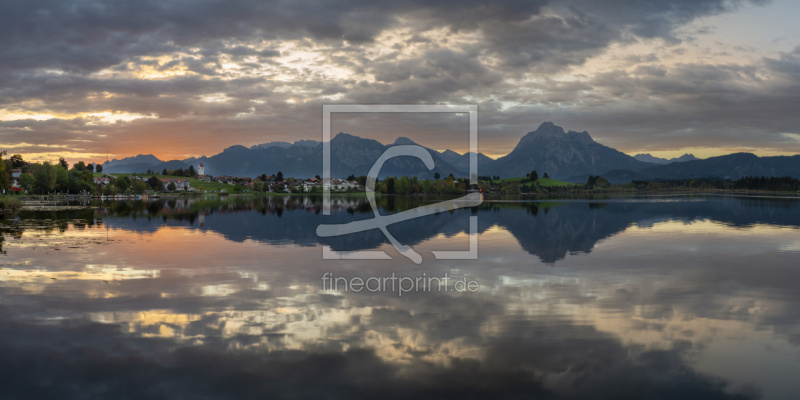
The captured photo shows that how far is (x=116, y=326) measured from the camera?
18.0 metres

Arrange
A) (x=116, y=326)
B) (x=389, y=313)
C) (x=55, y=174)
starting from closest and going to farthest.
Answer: (x=116, y=326) < (x=389, y=313) < (x=55, y=174)

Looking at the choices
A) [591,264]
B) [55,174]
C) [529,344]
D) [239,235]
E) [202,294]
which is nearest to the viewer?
[529,344]

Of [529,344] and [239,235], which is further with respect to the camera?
[239,235]

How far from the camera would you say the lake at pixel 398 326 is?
519 inches

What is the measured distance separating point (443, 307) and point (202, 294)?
11805 mm

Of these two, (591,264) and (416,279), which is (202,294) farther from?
(591,264)

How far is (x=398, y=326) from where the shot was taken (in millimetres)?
17984

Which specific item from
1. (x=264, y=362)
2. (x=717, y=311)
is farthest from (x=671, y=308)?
(x=264, y=362)

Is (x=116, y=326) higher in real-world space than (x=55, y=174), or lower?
lower

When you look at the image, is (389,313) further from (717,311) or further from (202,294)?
(717,311)

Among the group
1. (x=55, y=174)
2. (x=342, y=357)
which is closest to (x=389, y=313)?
(x=342, y=357)

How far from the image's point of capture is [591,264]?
32562mm

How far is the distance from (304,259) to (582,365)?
2368 centimetres

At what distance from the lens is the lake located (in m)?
13.2
